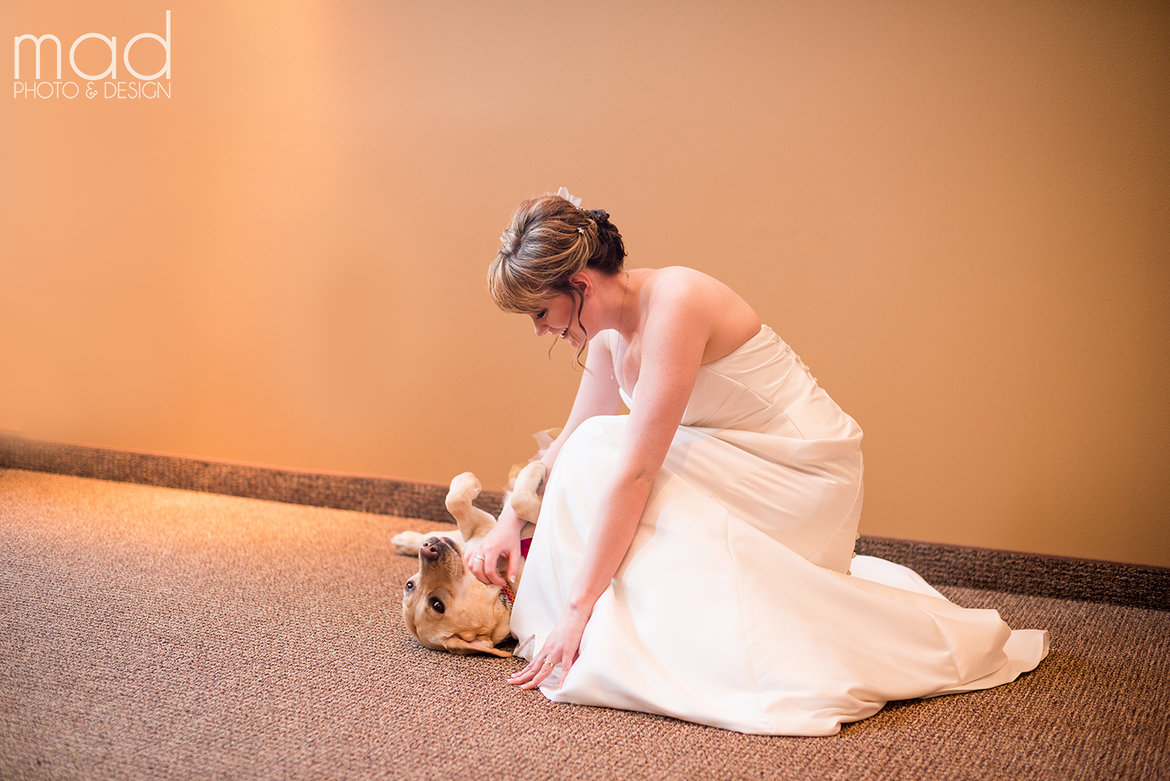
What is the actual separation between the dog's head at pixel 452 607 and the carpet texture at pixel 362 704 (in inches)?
1.9

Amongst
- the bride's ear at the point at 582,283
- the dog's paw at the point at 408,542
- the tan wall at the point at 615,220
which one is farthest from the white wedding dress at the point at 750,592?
the dog's paw at the point at 408,542

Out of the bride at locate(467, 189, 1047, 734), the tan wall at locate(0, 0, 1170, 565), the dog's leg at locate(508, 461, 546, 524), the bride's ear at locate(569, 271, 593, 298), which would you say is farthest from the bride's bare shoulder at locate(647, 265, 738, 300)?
the tan wall at locate(0, 0, 1170, 565)

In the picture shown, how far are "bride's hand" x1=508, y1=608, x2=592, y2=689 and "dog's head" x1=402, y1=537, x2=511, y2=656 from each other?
0.17m

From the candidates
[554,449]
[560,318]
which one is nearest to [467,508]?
[554,449]

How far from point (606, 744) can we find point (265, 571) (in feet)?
4.57

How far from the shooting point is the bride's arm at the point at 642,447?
6.01 feet

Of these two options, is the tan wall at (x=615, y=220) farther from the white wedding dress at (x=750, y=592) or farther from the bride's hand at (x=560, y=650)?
the bride's hand at (x=560, y=650)

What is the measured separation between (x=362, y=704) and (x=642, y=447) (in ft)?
2.36

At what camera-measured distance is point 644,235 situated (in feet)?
10.2

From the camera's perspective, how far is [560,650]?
1862 millimetres

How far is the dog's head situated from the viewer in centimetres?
199

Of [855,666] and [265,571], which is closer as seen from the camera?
[855,666]

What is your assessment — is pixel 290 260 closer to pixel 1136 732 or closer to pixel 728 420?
pixel 728 420

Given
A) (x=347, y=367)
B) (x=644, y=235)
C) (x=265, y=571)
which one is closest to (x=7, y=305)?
(x=347, y=367)
